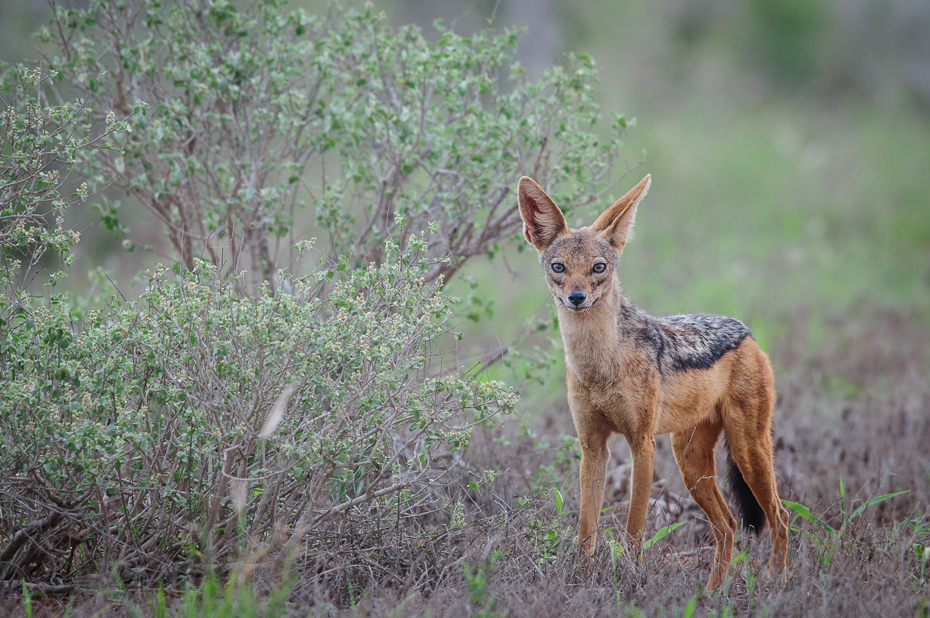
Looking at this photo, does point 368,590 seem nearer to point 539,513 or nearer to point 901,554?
point 539,513

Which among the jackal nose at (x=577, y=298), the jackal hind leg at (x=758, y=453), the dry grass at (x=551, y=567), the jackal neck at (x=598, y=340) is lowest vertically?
the dry grass at (x=551, y=567)

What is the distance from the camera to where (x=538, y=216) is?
4.61 metres

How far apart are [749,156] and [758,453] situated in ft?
51.0

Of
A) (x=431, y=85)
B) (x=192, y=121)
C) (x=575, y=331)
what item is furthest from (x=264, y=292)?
(x=431, y=85)

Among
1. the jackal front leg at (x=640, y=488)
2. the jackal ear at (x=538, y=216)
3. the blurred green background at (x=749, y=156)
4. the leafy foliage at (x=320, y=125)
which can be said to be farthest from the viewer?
the blurred green background at (x=749, y=156)

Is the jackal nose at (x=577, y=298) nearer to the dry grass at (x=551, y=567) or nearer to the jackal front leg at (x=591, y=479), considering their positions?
the jackal front leg at (x=591, y=479)

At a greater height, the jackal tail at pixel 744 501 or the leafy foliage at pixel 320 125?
the leafy foliage at pixel 320 125

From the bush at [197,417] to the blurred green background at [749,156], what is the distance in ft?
4.97

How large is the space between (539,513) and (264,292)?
197 centimetres

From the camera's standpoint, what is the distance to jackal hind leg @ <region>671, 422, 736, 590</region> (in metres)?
4.77

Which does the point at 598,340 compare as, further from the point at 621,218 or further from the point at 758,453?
the point at 758,453

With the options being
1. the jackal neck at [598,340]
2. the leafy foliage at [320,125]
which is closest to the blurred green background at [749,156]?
the leafy foliage at [320,125]

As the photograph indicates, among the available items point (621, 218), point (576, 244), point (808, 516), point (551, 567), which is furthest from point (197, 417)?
point (808, 516)

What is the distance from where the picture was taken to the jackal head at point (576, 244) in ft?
14.2
